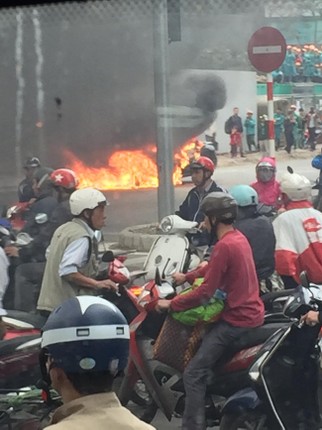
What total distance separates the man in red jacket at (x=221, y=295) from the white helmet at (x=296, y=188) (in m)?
0.37

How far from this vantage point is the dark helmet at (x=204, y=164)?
11.4 ft

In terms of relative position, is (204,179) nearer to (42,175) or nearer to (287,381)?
(42,175)

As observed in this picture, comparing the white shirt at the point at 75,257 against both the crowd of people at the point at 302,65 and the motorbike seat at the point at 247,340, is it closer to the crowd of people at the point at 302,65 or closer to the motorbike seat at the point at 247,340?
the motorbike seat at the point at 247,340

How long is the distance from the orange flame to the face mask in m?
0.24

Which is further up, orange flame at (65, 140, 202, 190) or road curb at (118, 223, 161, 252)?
orange flame at (65, 140, 202, 190)

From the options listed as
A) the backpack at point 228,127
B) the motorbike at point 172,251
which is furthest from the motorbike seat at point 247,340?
the backpack at point 228,127

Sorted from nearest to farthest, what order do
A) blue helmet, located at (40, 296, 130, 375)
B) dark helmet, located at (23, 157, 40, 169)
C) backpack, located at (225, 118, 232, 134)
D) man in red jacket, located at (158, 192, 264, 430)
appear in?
blue helmet, located at (40, 296, 130, 375) → man in red jacket, located at (158, 192, 264, 430) → backpack, located at (225, 118, 232, 134) → dark helmet, located at (23, 157, 40, 169)

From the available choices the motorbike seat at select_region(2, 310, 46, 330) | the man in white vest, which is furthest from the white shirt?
the motorbike seat at select_region(2, 310, 46, 330)

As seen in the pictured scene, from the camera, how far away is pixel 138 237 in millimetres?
3383

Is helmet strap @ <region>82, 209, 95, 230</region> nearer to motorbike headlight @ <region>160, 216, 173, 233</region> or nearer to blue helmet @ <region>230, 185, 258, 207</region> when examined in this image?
motorbike headlight @ <region>160, 216, 173, 233</region>

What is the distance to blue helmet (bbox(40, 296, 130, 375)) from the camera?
4.31 ft

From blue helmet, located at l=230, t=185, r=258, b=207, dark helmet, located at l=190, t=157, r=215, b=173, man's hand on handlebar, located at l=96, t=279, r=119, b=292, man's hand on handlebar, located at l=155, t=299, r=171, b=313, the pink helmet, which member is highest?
dark helmet, located at l=190, t=157, r=215, b=173

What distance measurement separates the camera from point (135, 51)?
3.38 meters

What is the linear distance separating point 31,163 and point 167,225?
588mm
